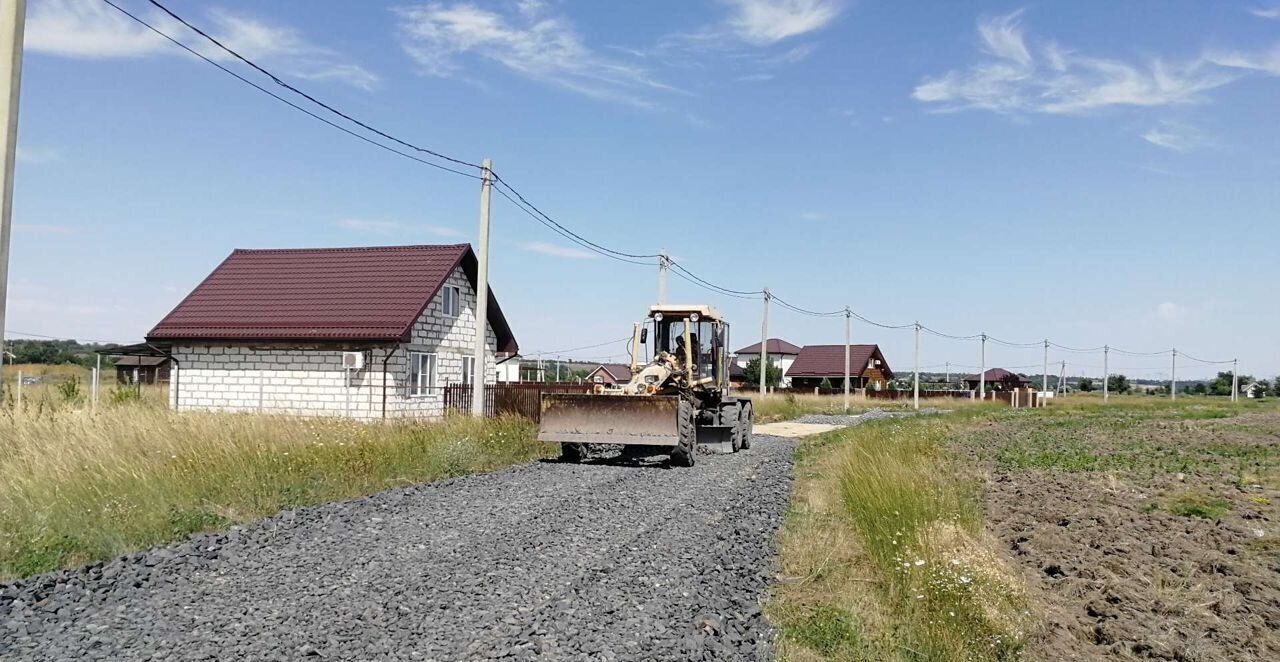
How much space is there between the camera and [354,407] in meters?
23.2

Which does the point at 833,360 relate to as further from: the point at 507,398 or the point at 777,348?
the point at 507,398

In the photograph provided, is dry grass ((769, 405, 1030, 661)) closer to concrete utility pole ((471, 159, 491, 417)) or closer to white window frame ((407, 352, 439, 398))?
concrete utility pole ((471, 159, 491, 417))

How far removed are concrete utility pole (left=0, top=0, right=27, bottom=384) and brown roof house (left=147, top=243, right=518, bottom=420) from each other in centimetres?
1530

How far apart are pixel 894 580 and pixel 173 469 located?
7.25 metres

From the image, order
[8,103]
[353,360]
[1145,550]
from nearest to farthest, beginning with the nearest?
1. [8,103]
2. [1145,550]
3. [353,360]

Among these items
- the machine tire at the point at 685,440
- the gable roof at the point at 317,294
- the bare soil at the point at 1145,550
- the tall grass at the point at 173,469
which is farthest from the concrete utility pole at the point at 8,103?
the gable roof at the point at 317,294

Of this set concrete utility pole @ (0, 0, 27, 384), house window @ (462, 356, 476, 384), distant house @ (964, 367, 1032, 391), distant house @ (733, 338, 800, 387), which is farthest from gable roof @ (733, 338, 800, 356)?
concrete utility pole @ (0, 0, 27, 384)

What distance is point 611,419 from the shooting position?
14.7m

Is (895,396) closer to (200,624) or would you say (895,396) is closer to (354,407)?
(354,407)

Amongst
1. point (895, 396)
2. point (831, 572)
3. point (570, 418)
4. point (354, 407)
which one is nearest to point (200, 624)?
point (831, 572)

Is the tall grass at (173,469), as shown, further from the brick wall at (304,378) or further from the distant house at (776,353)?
the distant house at (776,353)

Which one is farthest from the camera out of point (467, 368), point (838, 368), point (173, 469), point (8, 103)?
point (838, 368)

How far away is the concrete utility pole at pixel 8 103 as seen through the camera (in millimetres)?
6945

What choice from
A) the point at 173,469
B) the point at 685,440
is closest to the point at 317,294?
the point at 685,440
